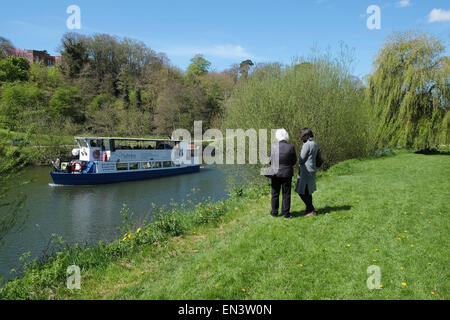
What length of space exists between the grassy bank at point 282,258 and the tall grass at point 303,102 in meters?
6.98

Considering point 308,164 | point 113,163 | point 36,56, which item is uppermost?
point 36,56

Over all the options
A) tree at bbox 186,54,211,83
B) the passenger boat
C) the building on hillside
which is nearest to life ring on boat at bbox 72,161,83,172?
the passenger boat

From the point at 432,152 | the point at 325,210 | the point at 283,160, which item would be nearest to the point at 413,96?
the point at 432,152

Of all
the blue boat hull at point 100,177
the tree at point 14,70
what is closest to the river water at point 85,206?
the blue boat hull at point 100,177

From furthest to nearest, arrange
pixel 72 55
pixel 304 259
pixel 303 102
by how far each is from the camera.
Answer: pixel 72 55
pixel 303 102
pixel 304 259

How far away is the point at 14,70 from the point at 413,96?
72.8 metres

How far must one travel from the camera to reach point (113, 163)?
1227 inches

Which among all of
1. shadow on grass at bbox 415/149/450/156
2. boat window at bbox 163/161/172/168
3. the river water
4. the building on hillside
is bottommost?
the river water

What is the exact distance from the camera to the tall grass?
14805 millimetres

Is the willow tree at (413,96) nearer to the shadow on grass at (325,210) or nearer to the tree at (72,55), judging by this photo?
the shadow on grass at (325,210)

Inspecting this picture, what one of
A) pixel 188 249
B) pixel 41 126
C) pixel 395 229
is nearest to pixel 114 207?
pixel 188 249

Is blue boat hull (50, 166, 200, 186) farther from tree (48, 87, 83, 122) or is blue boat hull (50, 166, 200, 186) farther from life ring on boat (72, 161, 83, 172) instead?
tree (48, 87, 83, 122)

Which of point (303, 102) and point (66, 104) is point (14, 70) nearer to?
point (66, 104)

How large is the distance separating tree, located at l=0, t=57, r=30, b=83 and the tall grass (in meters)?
63.0
